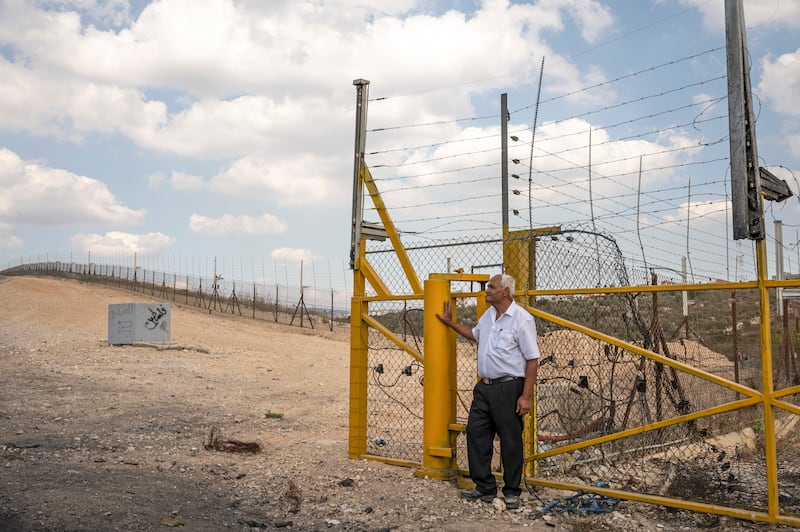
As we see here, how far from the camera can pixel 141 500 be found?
545cm

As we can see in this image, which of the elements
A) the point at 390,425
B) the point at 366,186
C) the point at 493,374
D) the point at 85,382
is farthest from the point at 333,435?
the point at 85,382

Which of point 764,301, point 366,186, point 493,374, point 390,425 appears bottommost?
point 390,425

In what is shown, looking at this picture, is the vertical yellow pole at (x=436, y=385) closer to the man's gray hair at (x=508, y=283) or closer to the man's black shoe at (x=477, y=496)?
the man's black shoe at (x=477, y=496)

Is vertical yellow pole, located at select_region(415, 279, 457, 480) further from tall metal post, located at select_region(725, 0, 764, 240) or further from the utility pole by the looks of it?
tall metal post, located at select_region(725, 0, 764, 240)

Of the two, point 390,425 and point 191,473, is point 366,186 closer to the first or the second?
point 191,473

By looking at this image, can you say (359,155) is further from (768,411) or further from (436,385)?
(768,411)

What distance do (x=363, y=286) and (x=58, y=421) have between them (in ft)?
16.9

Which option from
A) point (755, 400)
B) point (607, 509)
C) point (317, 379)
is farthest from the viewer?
point (317, 379)

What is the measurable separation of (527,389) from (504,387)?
7.3 inches

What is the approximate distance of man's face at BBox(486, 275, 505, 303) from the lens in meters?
5.60

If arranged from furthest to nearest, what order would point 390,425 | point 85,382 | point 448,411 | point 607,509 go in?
point 85,382 < point 390,425 < point 448,411 < point 607,509

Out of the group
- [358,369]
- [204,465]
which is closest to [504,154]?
[358,369]

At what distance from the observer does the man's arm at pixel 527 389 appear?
5.44 metres

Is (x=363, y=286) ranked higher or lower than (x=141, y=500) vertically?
higher
